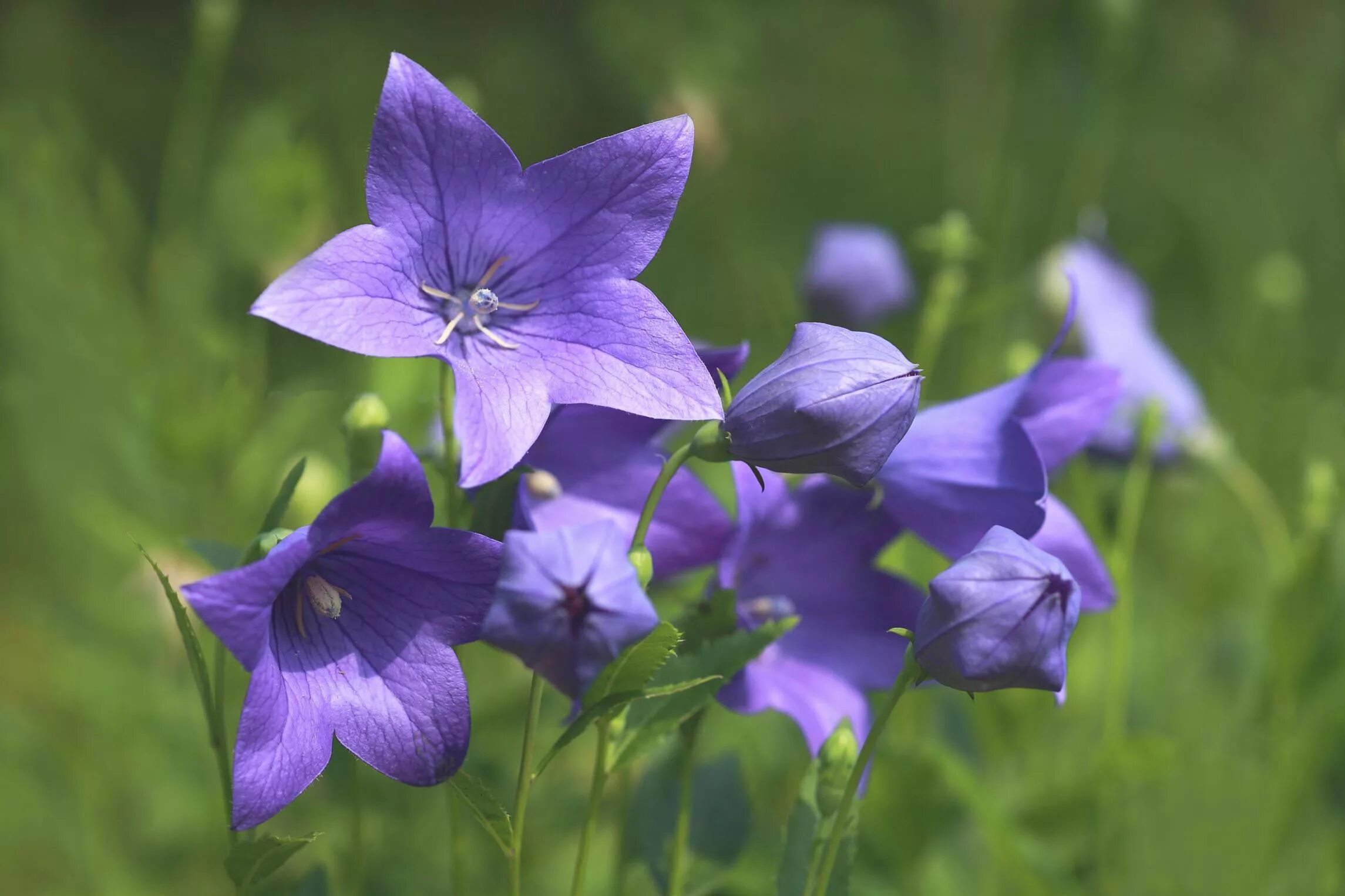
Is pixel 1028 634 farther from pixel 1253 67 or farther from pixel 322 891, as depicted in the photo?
pixel 1253 67

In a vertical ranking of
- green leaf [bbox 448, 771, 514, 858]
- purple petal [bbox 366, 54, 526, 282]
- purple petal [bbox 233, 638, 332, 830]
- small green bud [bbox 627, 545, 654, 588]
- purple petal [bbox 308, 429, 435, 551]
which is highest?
purple petal [bbox 366, 54, 526, 282]

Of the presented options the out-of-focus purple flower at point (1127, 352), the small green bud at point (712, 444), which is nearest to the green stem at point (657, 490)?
the small green bud at point (712, 444)

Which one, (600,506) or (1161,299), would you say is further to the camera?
(1161,299)

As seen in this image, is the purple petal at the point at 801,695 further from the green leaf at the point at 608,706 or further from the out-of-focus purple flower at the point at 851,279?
the out-of-focus purple flower at the point at 851,279

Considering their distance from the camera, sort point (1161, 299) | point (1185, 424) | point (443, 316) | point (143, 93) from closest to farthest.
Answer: point (443, 316) → point (1185, 424) → point (1161, 299) → point (143, 93)

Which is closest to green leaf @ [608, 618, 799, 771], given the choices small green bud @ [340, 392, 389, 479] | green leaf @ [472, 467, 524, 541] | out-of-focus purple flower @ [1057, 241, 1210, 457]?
green leaf @ [472, 467, 524, 541]

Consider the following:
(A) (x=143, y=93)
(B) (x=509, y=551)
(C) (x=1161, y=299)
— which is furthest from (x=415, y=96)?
(A) (x=143, y=93)

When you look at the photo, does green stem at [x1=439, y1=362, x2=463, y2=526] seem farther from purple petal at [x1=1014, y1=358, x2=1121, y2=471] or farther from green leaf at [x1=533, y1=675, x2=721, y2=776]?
purple petal at [x1=1014, y1=358, x2=1121, y2=471]
